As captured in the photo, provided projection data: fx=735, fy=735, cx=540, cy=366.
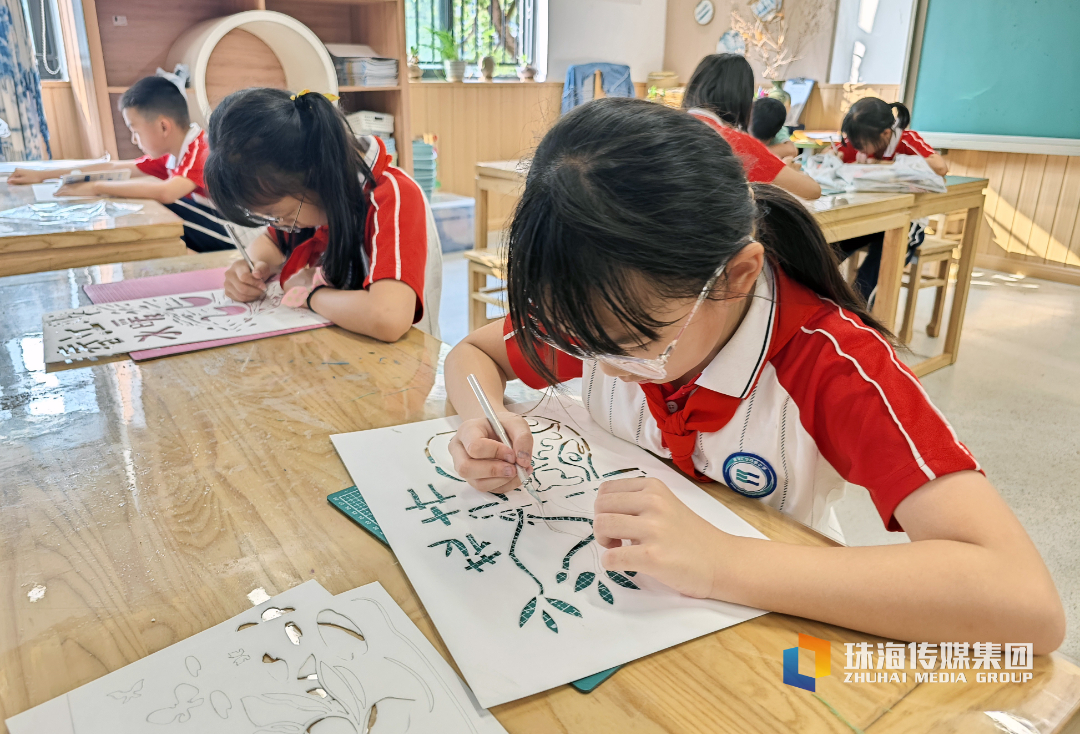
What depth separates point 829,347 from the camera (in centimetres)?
69

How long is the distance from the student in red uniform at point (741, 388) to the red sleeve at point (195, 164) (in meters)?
2.03

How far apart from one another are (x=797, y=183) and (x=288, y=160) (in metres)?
1.72

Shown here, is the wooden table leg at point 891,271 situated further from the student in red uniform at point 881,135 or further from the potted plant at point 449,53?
the potted plant at point 449,53

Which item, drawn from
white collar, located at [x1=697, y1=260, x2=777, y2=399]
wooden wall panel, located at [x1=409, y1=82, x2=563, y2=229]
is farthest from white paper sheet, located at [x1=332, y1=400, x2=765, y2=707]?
wooden wall panel, located at [x1=409, y1=82, x2=563, y2=229]

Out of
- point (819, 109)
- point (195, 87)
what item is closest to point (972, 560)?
point (195, 87)

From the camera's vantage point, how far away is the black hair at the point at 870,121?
3.11 meters

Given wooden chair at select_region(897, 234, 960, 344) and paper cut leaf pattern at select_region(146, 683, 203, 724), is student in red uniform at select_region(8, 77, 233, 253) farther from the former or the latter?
wooden chair at select_region(897, 234, 960, 344)

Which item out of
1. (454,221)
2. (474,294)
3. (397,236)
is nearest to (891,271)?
(474,294)

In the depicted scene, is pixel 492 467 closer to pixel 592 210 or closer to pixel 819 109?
pixel 592 210

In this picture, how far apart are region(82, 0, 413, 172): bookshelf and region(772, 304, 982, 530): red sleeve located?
10.7 feet

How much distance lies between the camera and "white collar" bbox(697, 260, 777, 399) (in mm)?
714

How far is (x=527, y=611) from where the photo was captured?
541 mm

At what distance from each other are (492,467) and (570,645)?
0.74 ft

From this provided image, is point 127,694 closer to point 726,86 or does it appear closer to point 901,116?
point 726,86
